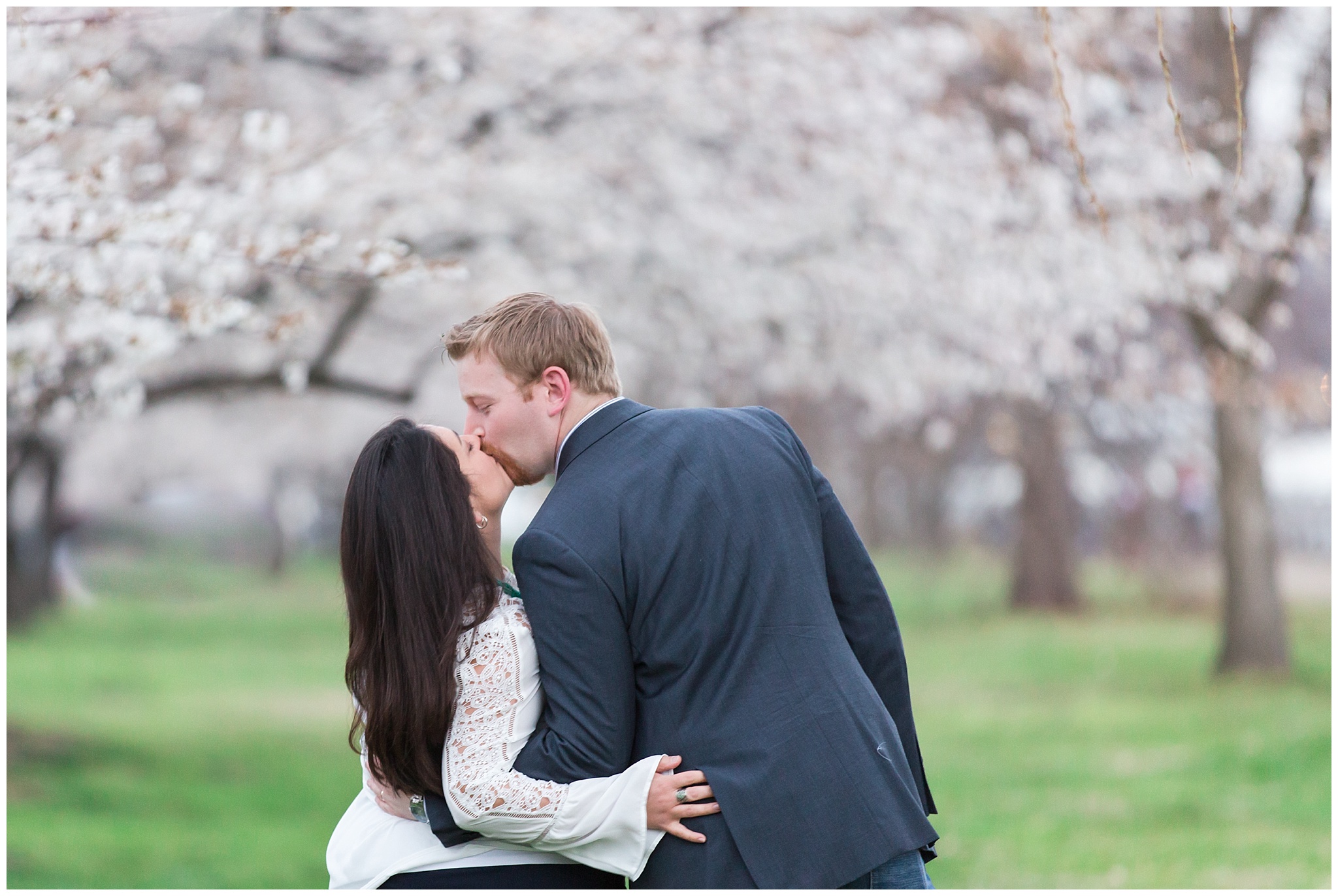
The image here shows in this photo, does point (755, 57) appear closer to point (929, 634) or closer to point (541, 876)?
point (541, 876)

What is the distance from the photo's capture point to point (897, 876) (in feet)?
7.11

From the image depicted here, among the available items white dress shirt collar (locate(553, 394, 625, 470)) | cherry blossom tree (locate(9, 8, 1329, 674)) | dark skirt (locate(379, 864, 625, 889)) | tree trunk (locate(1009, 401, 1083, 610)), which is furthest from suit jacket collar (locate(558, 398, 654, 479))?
tree trunk (locate(1009, 401, 1083, 610))

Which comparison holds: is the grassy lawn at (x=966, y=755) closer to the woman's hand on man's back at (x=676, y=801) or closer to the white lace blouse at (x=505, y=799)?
the white lace blouse at (x=505, y=799)

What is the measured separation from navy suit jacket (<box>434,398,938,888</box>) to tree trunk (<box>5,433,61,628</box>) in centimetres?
1127

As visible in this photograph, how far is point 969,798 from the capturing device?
27.1 feet

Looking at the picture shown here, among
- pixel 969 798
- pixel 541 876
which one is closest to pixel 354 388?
pixel 969 798

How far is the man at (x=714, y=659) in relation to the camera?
6.84ft

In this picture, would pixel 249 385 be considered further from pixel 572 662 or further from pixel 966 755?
pixel 966 755

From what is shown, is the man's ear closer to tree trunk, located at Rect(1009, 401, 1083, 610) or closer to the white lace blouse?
the white lace blouse

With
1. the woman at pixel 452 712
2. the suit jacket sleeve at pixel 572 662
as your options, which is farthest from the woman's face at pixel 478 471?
the suit jacket sleeve at pixel 572 662

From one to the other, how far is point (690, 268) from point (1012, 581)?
11101 millimetres

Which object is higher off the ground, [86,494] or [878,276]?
[878,276]

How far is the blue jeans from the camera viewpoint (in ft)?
7.03

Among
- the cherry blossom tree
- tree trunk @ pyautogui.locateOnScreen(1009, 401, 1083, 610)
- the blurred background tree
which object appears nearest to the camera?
the blurred background tree
